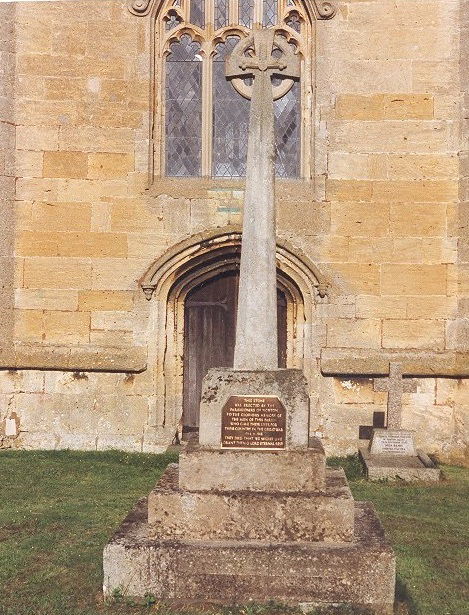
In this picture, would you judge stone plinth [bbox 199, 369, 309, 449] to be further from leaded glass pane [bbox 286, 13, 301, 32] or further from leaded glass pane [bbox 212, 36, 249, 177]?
leaded glass pane [bbox 286, 13, 301, 32]

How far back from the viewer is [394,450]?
9133 millimetres

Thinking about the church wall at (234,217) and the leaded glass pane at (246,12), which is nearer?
the church wall at (234,217)

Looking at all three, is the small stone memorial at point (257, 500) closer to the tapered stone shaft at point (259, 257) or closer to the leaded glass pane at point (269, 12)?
the tapered stone shaft at point (259, 257)

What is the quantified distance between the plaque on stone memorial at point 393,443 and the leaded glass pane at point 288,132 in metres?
3.95

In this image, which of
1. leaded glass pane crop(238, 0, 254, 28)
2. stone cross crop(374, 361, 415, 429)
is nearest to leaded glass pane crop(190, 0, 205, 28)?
leaded glass pane crop(238, 0, 254, 28)

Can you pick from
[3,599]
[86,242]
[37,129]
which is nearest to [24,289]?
[86,242]

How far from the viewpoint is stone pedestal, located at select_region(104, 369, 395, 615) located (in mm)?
4328

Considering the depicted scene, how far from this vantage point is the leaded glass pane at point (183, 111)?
1033cm

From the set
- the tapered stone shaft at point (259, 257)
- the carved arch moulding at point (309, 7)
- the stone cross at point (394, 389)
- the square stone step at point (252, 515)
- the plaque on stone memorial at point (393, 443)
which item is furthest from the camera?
the carved arch moulding at point (309, 7)

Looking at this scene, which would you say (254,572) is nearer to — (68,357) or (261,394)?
(261,394)

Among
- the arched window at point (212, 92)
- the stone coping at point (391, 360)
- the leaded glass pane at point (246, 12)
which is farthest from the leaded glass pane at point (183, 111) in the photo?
the stone coping at point (391, 360)

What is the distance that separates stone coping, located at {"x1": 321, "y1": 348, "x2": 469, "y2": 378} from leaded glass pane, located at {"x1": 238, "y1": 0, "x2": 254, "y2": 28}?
4.90 meters

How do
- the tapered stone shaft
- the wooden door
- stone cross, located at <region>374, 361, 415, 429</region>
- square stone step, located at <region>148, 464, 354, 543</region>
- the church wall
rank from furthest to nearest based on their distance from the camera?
the wooden door
the church wall
stone cross, located at <region>374, 361, 415, 429</region>
the tapered stone shaft
square stone step, located at <region>148, 464, 354, 543</region>

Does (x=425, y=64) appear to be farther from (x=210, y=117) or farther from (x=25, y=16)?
(x=25, y=16)
